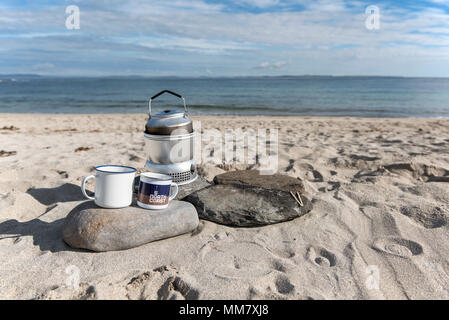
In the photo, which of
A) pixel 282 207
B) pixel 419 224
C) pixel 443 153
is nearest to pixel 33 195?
pixel 282 207

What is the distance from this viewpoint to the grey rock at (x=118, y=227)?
2461 mm

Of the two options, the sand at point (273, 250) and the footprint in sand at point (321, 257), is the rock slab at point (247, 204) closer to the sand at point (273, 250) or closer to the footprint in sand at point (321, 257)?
the sand at point (273, 250)

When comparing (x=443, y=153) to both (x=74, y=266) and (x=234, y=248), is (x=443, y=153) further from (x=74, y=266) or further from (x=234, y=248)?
(x=74, y=266)

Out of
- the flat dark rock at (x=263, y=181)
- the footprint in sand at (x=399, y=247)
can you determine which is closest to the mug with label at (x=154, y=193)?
the flat dark rock at (x=263, y=181)

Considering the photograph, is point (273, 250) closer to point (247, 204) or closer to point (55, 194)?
point (247, 204)

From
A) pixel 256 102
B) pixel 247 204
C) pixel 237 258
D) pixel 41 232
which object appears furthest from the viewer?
pixel 256 102

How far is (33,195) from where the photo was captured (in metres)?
3.58

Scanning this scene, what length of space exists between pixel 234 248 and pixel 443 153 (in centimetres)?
429

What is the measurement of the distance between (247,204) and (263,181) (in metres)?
0.64

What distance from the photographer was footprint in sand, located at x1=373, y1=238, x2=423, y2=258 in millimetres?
2410

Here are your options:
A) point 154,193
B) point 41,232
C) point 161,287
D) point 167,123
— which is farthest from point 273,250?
point 41,232

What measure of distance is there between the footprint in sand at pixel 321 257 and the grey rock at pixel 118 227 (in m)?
1.06

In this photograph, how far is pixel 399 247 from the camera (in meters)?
2.50
